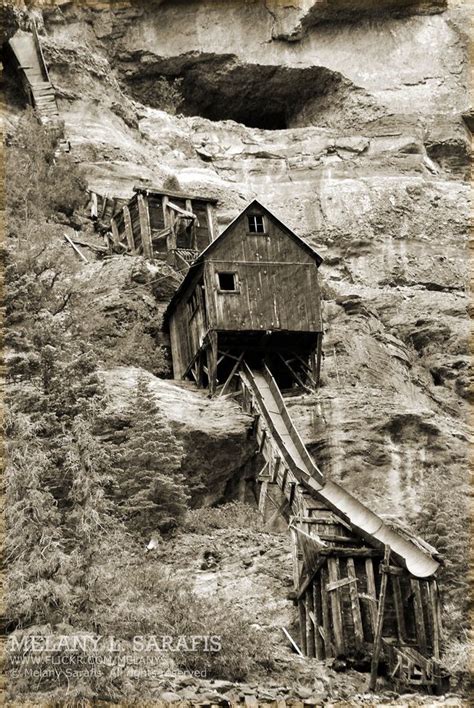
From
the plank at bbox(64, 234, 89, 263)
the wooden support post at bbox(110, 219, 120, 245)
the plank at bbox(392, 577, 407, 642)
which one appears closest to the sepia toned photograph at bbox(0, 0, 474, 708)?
the plank at bbox(392, 577, 407, 642)

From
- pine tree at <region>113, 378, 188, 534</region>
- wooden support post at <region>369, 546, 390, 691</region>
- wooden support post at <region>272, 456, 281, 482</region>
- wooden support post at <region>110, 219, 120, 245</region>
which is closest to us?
wooden support post at <region>369, 546, 390, 691</region>

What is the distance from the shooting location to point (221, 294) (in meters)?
37.6

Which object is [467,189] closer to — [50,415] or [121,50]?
[121,50]

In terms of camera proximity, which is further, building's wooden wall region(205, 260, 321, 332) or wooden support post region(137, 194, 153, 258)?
wooden support post region(137, 194, 153, 258)

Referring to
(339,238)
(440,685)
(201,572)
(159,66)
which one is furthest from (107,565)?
(159,66)

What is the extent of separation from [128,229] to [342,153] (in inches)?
550

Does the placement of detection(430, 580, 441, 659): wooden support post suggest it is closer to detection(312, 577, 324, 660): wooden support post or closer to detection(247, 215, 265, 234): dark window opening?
detection(312, 577, 324, 660): wooden support post

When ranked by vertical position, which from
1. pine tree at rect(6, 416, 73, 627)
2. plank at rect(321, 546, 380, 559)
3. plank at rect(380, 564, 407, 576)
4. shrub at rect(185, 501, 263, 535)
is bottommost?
shrub at rect(185, 501, 263, 535)

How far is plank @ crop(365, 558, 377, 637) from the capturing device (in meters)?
25.1

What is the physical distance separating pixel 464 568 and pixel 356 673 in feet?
18.5

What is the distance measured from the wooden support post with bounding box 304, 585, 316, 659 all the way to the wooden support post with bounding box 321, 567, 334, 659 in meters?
0.39

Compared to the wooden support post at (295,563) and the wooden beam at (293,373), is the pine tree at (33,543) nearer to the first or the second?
the wooden support post at (295,563)

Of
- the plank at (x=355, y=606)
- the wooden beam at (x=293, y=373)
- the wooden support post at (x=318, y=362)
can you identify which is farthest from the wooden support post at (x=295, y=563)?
the wooden support post at (x=318, y=362)

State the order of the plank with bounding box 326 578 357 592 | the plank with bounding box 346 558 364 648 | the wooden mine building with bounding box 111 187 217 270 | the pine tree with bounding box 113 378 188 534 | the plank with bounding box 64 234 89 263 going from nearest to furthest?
the plank with bounding box 346 558 364 648 → the plank with bounding box 326 578 357 592 → the pine tree with bounding box 113 378 188 534 → the plank with bounding box 64 234 89 263 → the wooden mine building with bounding box 111 187 217 270
